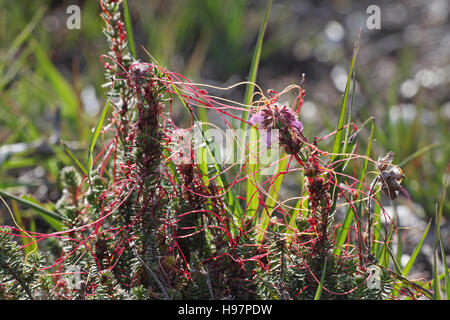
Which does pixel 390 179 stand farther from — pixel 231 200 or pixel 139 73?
pixel 139 73

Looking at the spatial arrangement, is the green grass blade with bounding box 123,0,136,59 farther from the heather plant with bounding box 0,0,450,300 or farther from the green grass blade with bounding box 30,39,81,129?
A: the green grass blade with bounding box 30,39,81,129

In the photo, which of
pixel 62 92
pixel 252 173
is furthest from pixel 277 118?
pixel 62 92

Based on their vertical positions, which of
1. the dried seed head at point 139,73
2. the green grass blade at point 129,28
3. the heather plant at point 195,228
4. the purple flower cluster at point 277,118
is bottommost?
the heather plant at point 195,228

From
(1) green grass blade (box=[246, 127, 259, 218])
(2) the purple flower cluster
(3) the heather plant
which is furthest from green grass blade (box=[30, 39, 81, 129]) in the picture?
(2) the purple flower cluster

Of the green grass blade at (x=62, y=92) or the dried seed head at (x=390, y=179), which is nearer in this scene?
the dried seed head at (x=390, y=179)

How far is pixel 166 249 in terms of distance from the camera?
900 millimetres

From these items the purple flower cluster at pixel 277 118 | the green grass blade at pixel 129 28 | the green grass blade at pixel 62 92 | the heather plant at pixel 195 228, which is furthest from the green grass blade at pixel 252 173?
the green grass blade at pixel 62 92

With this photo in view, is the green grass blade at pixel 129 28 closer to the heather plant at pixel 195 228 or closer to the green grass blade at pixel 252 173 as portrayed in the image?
the heather plant at pixel 195 228

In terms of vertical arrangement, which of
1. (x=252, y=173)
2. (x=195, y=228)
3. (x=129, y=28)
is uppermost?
(x=129, y=28)

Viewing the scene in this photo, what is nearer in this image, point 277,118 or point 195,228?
point 277,118

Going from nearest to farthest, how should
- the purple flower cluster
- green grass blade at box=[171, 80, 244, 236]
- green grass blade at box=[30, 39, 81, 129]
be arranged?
the purple flower cluster < green grass blade at box=[171, 80, 244, 236] < green grass blade at box=[30, 39, 81, 129]

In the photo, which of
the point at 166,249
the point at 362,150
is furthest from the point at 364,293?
the point at 362,150

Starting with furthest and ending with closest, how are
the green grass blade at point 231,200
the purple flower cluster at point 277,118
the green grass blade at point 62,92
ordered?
1. the green grass blade at point 62,92
2. the green grass blade at point 231,200
3. the purple flower cluster at point 277,118
